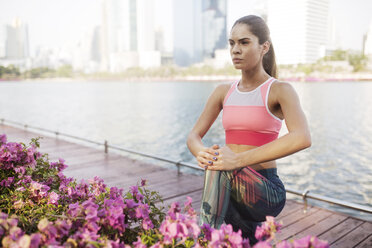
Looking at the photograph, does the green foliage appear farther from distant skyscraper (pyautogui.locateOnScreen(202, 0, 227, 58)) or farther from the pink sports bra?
the pink sports bra

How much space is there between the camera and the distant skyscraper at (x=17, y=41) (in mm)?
122188

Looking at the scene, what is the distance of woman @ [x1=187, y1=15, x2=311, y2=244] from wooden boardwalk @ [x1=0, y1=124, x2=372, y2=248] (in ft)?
3.99

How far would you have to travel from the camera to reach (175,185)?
4.12 m

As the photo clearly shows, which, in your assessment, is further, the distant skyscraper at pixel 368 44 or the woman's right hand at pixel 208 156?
the distant skyscraper at pixel 368 44

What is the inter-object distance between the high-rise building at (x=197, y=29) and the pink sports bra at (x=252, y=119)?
392ft

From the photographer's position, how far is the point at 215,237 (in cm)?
85

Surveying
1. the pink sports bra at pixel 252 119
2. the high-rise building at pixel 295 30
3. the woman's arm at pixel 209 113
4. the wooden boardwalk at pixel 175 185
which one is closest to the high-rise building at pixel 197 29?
the high-rise building at pixel 295 30

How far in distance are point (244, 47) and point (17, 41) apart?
139264 millimetres

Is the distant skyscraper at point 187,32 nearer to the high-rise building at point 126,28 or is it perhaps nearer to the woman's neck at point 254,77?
the high-rise building at point 126,28

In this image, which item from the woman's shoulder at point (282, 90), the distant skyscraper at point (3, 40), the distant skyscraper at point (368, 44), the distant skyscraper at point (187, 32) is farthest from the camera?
the distant skyscraper at point (187, 32)

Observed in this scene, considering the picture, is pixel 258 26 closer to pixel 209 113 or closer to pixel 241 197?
pixel 209 113

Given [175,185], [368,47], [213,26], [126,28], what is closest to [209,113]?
[175,185]

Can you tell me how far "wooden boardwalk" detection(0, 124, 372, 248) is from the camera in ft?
9.07

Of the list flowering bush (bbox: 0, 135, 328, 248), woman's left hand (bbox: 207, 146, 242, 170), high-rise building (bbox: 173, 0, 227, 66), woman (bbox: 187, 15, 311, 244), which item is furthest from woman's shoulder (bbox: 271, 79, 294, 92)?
high-rise building (bbox: 173, 0, 227, 66)
